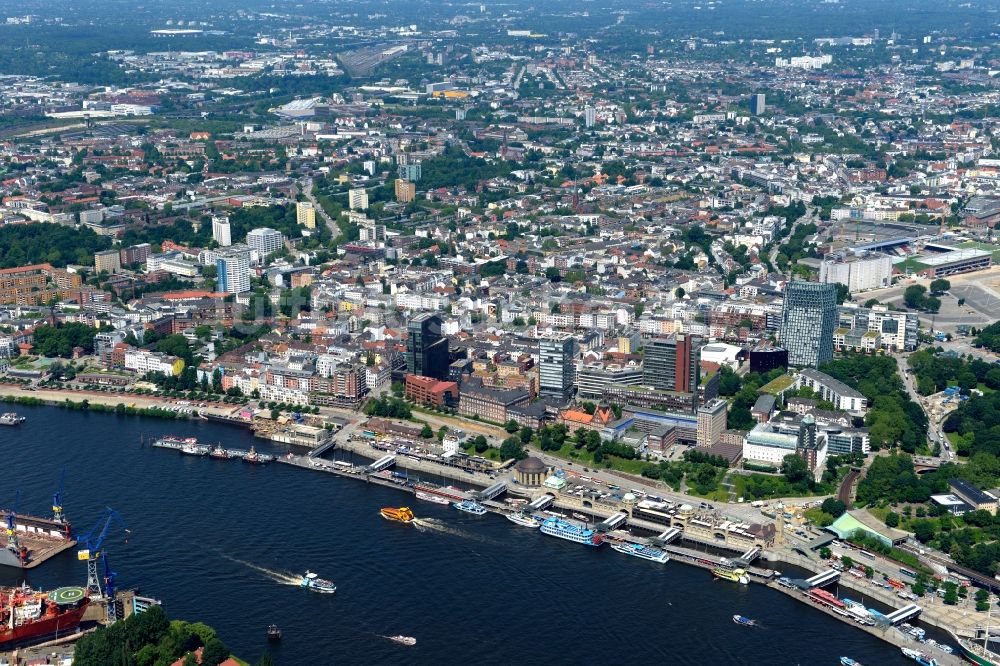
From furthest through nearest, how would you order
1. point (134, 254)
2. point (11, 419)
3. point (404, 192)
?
point (404, 192), point (134, 254), point (11, 419)

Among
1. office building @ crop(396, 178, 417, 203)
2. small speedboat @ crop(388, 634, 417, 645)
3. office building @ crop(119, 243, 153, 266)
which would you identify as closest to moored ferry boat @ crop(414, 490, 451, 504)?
small speedboat @ crop(388, 634, 417, 645)

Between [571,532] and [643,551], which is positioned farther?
[571,532]

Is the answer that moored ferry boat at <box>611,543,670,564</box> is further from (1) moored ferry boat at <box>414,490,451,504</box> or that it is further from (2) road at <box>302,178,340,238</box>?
(2) road at <box>302,178,340,238</box>

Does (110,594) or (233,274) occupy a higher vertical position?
(110,594)

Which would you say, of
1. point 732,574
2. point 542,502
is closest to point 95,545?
point 542,502

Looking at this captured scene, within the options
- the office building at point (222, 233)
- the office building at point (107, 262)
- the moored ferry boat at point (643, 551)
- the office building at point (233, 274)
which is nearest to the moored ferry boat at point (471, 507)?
the moored ferry boat at point (643, 551)

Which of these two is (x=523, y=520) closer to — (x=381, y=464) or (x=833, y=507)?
(x=381, y=464)
